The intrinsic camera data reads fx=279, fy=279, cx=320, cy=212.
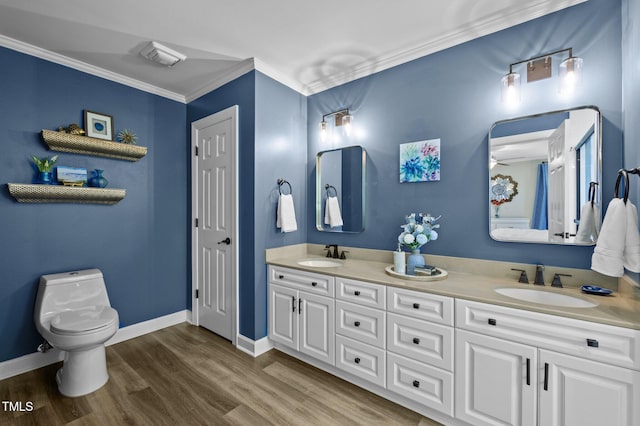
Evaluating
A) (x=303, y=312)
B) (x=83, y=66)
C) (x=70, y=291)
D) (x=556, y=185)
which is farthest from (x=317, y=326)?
(x=83, y=66)

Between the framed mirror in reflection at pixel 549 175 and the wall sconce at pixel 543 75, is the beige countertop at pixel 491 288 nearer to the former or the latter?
the framed mirror in reflection at pixel 549 175

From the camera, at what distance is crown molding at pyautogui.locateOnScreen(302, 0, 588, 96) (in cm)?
174

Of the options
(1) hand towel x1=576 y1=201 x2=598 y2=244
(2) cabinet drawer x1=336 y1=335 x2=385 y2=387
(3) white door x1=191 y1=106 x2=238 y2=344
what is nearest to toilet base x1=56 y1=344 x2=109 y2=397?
(3) white door x1=191 y1=106 x2=238 y2=344

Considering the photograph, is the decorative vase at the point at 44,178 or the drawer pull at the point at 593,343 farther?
the decorative vase at the point at 44,178

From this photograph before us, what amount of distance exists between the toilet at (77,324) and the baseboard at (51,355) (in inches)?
14.7

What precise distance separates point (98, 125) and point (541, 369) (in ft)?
12.1

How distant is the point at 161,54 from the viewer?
227 centimetres

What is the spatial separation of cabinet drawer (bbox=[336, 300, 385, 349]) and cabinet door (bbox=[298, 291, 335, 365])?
0.25 feet

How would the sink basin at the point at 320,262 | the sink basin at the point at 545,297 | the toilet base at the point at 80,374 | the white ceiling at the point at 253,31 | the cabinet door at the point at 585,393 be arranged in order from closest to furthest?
the cabinet door at the point at 585,393 → the sink basin at the point at 545,297 → the white ceiling at the point at 253,31 → the toilet base at the point at 80,374 → the sink basin at the point at 320,262

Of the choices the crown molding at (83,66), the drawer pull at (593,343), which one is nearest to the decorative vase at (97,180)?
the crown molding at (83,66)

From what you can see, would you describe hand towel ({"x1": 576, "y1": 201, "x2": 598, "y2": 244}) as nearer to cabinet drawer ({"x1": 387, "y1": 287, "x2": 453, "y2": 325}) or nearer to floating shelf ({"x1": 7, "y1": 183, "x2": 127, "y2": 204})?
cabinet drawer ({"x1": 387, "y1": 287, "x2": 453, "y2": 325})

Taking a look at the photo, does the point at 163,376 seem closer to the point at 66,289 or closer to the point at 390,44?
the point at 66,289

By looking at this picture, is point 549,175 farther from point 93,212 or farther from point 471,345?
point 93,212

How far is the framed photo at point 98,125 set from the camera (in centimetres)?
250
